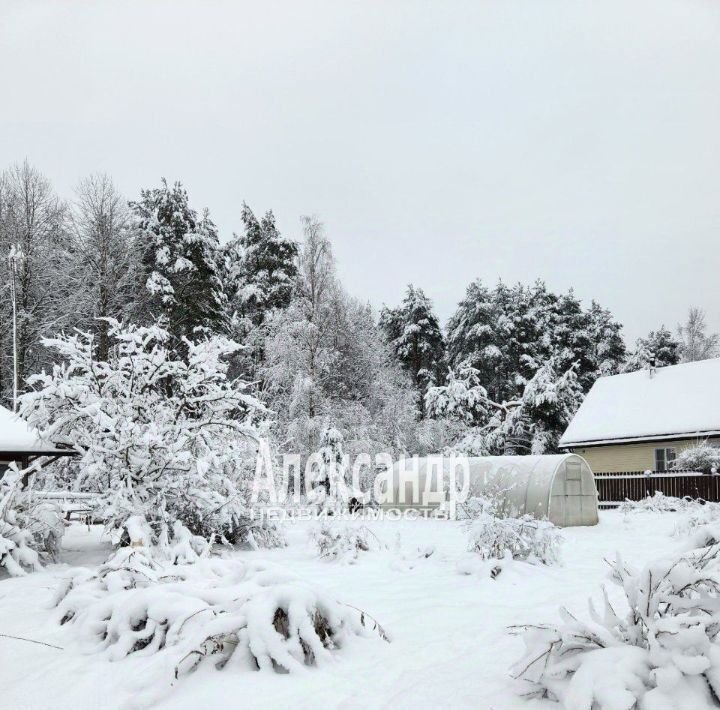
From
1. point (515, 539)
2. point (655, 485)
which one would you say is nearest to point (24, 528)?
point (515, 539)

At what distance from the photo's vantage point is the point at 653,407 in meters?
22.5

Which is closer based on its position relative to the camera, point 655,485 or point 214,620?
point 214,620

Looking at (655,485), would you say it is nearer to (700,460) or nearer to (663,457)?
(700,460)

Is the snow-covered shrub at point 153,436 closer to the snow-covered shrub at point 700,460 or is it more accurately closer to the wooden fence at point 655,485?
the wooden fence at point 655,485

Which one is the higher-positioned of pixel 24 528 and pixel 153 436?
pixel 153 436

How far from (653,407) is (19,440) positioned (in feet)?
67.0

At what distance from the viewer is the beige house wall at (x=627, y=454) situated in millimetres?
21219

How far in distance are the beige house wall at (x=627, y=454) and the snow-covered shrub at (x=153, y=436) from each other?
16.8m

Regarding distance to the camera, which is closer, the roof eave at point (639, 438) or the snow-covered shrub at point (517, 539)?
the snow-covered shrub at point (517, 539)

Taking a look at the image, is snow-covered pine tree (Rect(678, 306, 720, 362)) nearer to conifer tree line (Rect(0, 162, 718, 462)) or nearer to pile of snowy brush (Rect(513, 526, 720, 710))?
conifer tree line (Rect(0, 162, 718, 462))

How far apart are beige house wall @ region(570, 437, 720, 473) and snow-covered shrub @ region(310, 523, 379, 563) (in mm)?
15772

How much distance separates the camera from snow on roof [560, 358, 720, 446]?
20.7 metres

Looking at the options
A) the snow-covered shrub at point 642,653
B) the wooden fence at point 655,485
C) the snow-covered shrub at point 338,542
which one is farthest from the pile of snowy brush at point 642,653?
the wooden fence at point 655,485

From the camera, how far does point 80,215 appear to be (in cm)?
2430
